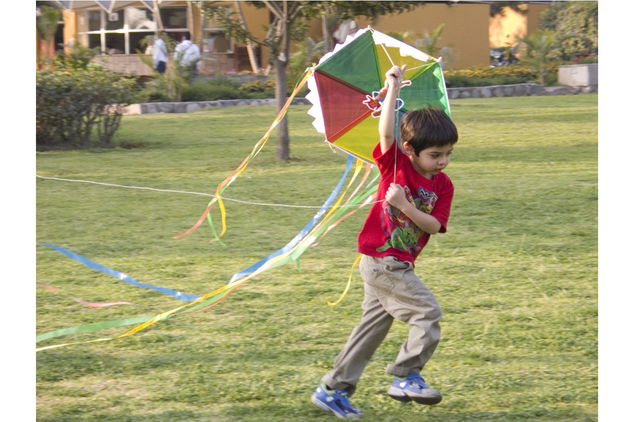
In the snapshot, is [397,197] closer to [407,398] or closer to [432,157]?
[432,157]

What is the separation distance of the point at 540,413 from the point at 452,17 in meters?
25.5

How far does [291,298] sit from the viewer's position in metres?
5.08

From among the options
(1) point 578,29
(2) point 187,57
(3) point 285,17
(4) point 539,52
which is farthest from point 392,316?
(1) point 578,29

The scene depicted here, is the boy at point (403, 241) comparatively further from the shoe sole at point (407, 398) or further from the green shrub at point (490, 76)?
the green shrub at point (490, 76)

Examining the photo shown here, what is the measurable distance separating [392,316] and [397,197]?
0.49m

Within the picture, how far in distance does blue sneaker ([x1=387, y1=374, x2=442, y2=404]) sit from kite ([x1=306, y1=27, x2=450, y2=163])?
3.43 ft

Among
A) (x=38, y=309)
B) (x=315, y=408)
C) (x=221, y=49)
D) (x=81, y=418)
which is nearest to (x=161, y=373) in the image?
(x=81, y=418)

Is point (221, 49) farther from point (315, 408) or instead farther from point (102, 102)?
point (315, 408)

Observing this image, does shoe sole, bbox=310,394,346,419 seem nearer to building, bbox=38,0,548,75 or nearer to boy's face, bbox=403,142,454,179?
boy's face, bbox=403,142,454,179

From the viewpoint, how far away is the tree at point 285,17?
10039 mm

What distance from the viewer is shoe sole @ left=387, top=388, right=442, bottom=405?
3256mm

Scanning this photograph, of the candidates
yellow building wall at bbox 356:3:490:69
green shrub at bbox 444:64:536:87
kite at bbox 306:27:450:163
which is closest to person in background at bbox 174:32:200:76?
green shrub at bbox 444:64:536:87

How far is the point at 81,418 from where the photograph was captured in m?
3.40

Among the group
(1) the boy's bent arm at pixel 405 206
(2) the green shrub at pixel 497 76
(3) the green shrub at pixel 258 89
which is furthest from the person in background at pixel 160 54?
(1) the boy's bent arm at pixel 405 206
